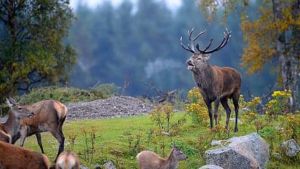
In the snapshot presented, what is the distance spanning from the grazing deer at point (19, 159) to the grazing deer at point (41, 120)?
234 cm

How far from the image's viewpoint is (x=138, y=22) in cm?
3447

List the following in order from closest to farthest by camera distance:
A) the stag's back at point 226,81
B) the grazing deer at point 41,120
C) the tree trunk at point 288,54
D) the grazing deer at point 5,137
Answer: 1. the grazing deer at point 5,137
2. the grazing deer at point 41,120
3. the stag's back at point 226,81
4. the tree trunk at point 288,54

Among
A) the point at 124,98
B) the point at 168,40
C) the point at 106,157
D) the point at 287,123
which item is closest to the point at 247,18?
the point at 124,98

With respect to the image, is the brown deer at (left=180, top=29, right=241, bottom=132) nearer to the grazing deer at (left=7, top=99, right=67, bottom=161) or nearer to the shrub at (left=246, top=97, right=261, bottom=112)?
the shrub at (left=246, top=97, right=261, bottom=112)

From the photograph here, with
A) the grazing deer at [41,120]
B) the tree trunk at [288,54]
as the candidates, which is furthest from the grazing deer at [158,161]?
the tree trunk at [288,54]

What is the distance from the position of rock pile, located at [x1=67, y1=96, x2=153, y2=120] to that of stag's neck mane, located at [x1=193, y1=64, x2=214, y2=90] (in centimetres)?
438

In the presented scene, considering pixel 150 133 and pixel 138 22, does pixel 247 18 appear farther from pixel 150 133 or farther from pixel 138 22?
pixel 150 133

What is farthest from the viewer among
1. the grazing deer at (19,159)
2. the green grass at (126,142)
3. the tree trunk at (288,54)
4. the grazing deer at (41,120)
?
the tree trunk at (288,54)

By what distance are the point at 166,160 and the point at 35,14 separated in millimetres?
16021

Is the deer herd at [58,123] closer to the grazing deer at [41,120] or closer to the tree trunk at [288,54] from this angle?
the grazing deer at [41,120]

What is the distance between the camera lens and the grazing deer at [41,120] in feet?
41.4

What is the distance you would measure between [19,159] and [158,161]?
8.82 feet

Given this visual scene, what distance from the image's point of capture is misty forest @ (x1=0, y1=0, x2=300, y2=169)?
42.4 ft

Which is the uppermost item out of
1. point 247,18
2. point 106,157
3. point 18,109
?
point 247,18
